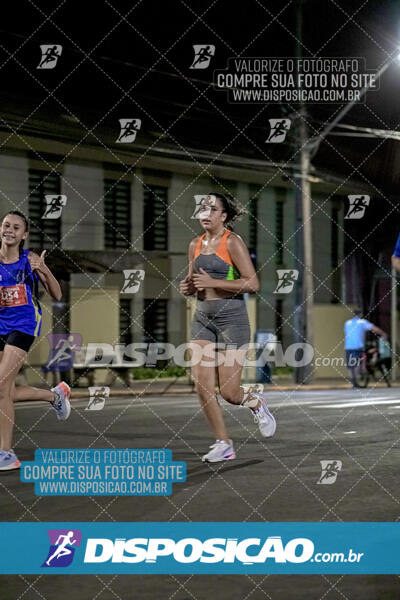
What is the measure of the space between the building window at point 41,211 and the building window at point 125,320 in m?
2.73

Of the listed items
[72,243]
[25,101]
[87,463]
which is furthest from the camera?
[72,243]

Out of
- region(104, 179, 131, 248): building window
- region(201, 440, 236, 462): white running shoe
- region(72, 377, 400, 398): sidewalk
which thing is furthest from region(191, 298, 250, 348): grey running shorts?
region(104, 179, 131, 248): building window

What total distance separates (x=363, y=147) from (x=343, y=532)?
32.6 m

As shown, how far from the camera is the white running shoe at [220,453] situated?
29.4 ft

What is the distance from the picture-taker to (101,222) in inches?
1203

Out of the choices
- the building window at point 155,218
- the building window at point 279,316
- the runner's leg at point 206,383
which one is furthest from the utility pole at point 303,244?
the runner's leg at point 206,383

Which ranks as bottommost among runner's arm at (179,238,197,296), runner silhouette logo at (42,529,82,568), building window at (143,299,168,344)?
building window at (143,299,168,344)

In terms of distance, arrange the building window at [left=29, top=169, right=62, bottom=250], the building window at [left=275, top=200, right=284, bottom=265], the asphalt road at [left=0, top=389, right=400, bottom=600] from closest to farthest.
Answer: the asphalt road at [left=0, top=389, right=400, bottom=600], the building window at [left=29, top=169, right=62, bottom=250], the building window at [left=275, top=200, right=284, bottom=265]

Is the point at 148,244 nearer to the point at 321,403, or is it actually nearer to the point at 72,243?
the point at 72,243

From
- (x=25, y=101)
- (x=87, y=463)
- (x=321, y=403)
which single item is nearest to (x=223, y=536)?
(x=87, y=463)

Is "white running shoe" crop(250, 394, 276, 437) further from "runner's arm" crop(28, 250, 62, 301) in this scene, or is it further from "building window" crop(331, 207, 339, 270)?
"building window" crop(331, 207, 339, 270)

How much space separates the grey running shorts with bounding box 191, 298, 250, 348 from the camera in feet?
27.8

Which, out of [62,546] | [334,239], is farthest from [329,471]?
[334,239]

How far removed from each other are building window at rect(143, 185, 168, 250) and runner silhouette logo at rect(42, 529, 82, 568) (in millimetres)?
26554
